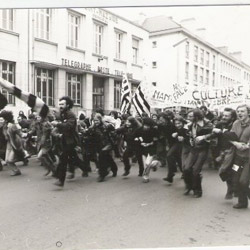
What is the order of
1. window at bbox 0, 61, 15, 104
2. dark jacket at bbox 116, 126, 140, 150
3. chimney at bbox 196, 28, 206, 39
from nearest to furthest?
window at bbox 0, 61, 15, 104
chimney at bbox 196, 28, 206, 39
dark jacket at bbox 116, 126, 140, 150

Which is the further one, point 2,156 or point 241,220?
point 2,156

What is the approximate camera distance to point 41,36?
4148 millimetres

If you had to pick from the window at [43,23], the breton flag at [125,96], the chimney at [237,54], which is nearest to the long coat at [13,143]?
the window at [43,23]

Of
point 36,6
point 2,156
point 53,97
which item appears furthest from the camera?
point 2,156

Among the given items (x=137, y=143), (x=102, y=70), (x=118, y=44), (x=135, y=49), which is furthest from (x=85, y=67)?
(x=137, y=143)

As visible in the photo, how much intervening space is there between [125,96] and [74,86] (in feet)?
2.55

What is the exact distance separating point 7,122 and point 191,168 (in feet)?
8.32

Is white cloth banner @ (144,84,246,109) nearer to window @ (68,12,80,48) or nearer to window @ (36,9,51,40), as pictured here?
window @ (68,12,80,48)

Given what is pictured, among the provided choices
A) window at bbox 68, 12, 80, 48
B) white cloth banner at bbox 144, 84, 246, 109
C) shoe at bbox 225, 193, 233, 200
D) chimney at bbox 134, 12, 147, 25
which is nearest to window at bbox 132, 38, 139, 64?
chimney at bbox 134, 12, 147, 25

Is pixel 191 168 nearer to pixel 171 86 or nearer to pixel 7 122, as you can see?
pixel 171 86

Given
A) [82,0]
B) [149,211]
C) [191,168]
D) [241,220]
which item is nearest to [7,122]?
[82,0]

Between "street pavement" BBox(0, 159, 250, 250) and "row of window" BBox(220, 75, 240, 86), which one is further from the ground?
"row of window" BBox(220, 75, 240, 86)

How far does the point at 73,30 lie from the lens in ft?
14.1

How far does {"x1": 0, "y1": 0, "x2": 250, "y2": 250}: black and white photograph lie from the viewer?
3.87m
